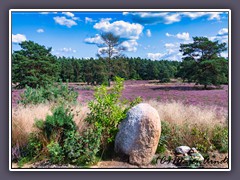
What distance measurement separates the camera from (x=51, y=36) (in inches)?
266

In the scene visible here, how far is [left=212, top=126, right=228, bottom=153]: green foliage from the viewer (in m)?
6.35

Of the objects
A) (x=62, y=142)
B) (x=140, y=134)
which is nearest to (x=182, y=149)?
(x=140, y=134)

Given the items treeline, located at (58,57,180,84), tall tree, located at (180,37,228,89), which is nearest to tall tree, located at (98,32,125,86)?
treeline, located at (58,57,180,84)

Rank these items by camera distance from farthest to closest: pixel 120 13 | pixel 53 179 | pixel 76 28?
pixel 76 28
pixel 120 13
pixel 53 179

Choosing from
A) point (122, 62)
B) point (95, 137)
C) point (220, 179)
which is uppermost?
point (122, 62)

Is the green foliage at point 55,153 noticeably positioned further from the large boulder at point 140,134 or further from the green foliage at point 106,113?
the large boulder at point 140,134

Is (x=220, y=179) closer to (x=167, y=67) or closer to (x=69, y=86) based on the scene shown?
(x=167, y=67)

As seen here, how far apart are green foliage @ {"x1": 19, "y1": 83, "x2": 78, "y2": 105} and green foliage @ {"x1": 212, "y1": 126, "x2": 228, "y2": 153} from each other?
→ 11.0 feet

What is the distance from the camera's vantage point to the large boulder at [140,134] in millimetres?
5664

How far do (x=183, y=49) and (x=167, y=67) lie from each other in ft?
1.89

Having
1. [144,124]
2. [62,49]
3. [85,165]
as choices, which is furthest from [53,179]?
[62,49]

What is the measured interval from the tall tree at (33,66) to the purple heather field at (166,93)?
0.43 m

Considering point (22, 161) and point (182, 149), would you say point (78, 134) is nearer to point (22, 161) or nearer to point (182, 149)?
point (22, 161)

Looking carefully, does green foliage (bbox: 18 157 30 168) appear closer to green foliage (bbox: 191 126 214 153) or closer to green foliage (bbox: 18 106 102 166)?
green foliage (bbox: 18 106 102 166)
